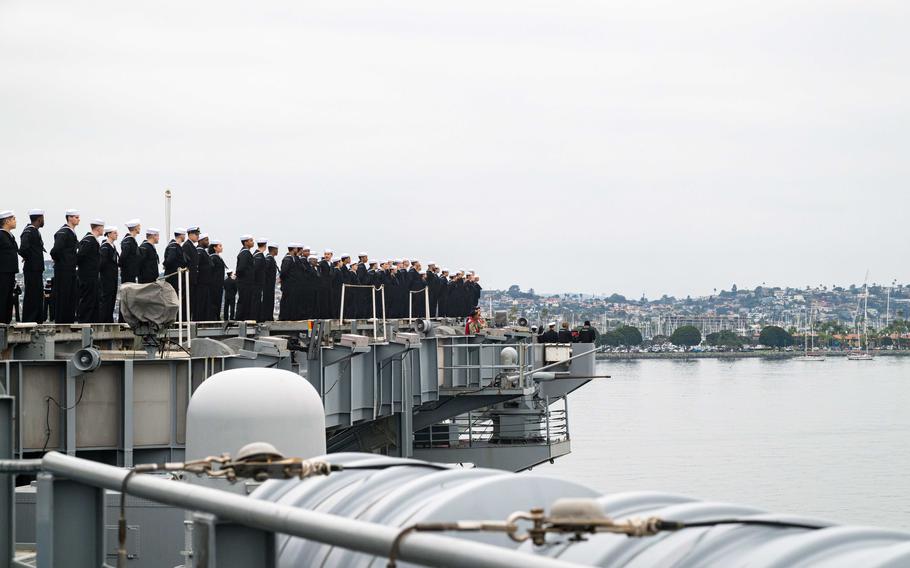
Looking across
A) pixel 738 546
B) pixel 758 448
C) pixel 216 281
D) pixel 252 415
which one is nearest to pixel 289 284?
pixel 216 281

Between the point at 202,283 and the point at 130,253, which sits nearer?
the point at 130,253

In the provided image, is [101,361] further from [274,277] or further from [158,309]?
[274,277]

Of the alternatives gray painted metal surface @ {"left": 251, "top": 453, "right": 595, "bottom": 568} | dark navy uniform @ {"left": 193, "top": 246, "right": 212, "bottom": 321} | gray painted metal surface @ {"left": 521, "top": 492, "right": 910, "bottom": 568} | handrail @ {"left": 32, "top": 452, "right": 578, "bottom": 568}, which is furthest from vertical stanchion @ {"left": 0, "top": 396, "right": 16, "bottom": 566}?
dark navy uniform @ {"left": 193, "top": 246, "right": 212, "bottom": 321}

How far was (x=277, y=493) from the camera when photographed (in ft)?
20.8

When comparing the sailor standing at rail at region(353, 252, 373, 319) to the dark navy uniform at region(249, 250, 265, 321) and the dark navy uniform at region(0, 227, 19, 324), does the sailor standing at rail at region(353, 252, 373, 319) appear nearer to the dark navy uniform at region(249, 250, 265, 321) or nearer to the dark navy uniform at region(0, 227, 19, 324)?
the dark navy uniform at region(249, 250, 265, 321)

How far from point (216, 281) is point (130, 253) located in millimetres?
4210

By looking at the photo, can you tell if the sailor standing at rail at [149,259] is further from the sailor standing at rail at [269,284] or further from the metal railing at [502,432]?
the metal railing at [502,432]

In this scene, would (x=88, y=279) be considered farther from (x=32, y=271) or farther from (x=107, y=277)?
(x=32, y=271)

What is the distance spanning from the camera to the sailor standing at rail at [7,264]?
20.6m

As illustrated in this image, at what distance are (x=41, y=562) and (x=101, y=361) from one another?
1165cm

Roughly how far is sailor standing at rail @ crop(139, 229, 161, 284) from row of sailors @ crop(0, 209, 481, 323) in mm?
19

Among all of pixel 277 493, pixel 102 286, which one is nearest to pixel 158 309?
pixel 102 286

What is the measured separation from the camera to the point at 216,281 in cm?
2805

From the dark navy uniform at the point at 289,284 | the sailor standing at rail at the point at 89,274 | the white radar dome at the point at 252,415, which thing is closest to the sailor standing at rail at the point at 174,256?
the sailor standing at rail at the point at 89,274
